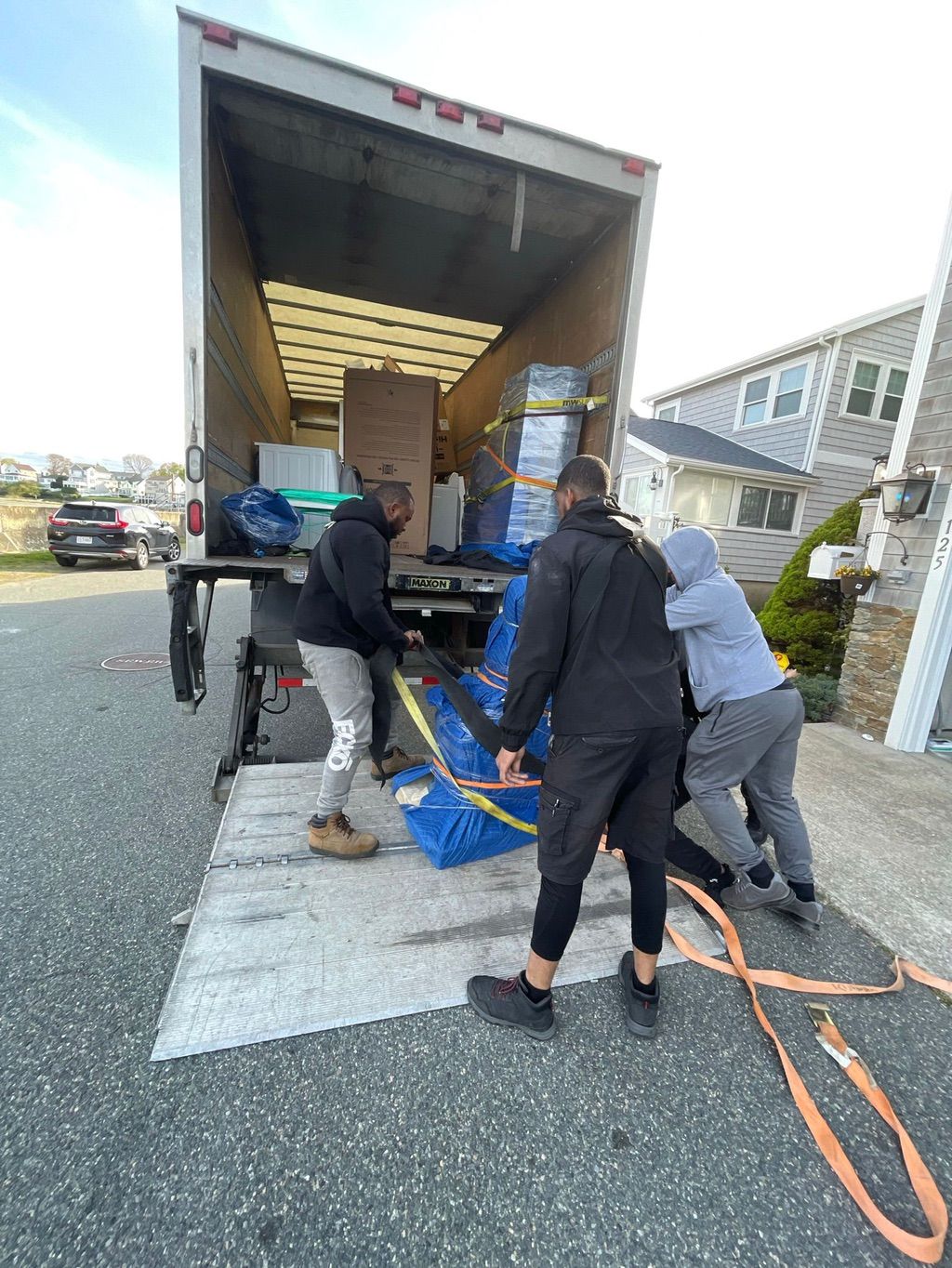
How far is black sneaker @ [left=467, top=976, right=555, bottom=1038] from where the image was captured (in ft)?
5.60

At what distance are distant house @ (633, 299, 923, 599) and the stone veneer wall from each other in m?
7.16

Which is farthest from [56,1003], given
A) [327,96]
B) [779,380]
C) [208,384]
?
[779,380]

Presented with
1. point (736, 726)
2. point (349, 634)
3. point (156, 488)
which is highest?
point (156, 488)

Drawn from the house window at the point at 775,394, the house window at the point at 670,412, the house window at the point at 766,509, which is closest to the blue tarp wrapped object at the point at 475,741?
the house window at the point at 766,509

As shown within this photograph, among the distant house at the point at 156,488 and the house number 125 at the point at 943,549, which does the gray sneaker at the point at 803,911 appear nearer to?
the house number 125 at the point at 943,549

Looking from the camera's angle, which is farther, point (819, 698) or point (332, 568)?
point (819, 698)

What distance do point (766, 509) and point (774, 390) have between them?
292 cm

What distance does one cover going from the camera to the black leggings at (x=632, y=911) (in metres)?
1.59

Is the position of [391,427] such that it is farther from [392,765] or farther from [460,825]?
[460,825]

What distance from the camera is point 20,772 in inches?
130

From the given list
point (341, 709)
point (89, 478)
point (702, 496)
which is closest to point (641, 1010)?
point (341, 709)

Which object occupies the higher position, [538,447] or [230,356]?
[230,356]

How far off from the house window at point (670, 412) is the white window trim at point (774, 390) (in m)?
2.36

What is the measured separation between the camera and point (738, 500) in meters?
12.1
